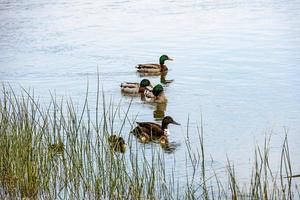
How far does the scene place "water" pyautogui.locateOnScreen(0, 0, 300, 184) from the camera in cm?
1004

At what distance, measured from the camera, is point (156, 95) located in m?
12.3

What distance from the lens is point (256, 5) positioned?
23250mm

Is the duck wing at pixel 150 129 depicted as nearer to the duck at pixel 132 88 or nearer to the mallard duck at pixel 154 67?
the duck at pixel 132 88

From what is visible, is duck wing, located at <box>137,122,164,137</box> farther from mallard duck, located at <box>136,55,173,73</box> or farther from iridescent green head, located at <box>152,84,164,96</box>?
mallard duck, located at <box>136,55,173,73</box>

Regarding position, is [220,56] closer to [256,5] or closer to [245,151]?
[245,151]

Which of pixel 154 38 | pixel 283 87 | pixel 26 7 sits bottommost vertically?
pixel 283 87

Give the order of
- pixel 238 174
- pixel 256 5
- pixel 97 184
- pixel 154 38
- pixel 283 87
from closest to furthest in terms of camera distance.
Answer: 1. pixel 97 184
2. pixel 238 174
3. pixel 283 87
4. pixel 154 38
5. pixel 256 5

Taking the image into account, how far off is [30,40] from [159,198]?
13417 millimetres

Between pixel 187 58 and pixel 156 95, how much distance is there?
338 centimetres

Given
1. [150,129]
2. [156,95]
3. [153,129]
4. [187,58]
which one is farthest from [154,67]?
[150,129]

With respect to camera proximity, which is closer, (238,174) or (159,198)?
(159,198)

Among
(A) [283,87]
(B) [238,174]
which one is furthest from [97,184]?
(A) [283,87]

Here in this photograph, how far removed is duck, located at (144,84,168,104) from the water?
17 cm

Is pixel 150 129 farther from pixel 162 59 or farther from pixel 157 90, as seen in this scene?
pixel 162 59
